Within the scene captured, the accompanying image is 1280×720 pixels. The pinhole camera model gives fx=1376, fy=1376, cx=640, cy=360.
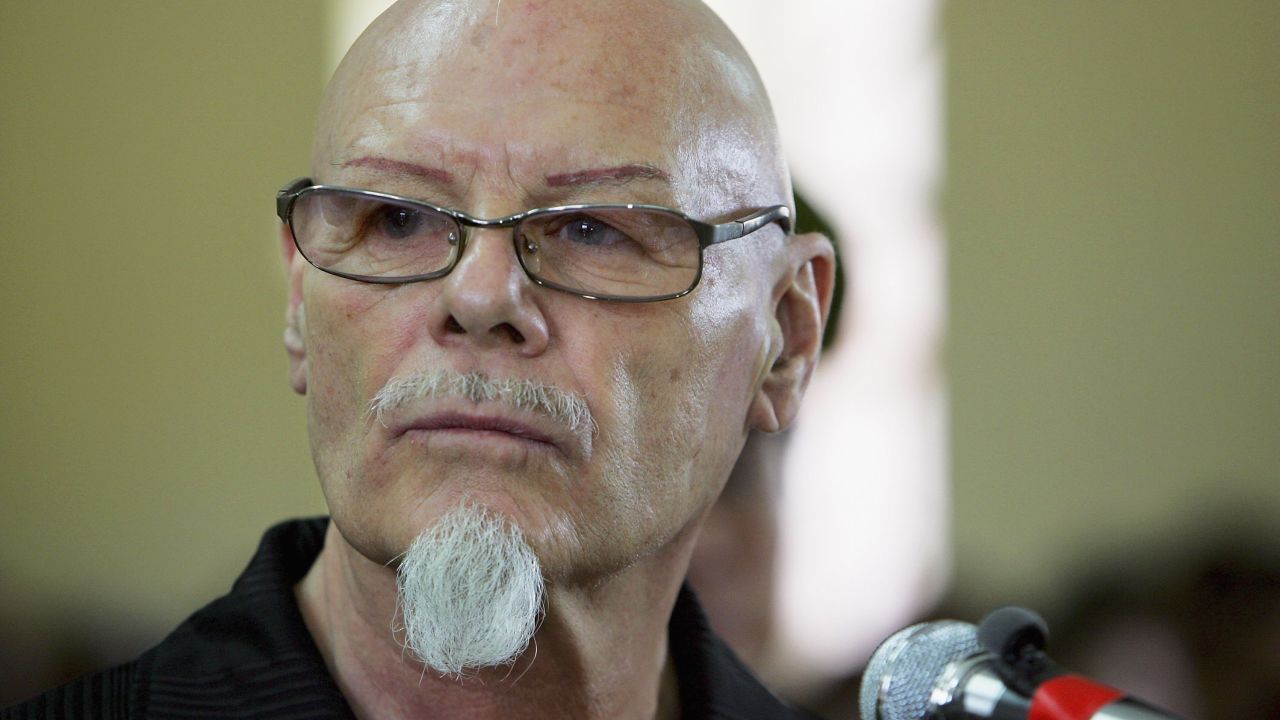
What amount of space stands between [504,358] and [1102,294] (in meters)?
3.95

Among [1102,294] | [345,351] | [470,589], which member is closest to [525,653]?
[470,589]

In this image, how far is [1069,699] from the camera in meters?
1.12

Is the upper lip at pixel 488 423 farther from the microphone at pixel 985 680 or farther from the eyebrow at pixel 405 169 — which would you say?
the microphone at pixel 985 680

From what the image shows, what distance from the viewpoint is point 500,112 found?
1.67 metres

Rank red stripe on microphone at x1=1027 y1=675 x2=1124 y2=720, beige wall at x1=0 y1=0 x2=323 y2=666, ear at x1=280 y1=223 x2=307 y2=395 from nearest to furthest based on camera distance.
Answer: red stripe on microphone at x1=1027 y1=675 x2=1124 y2=720, ear at x1=280 y1=223 x2=307 y2=395, beige wall at x1=0 y1=0 x2=323 y2=666

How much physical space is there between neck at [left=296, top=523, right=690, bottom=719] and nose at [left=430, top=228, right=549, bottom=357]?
0.31 m

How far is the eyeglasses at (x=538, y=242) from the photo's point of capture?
1637 millimetres

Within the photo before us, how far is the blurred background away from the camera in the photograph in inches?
Result: 161

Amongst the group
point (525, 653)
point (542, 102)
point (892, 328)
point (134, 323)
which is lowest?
point (892, 328)

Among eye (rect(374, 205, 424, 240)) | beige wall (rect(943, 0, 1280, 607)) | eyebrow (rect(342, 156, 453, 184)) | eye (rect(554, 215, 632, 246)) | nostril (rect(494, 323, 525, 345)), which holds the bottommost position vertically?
beige wall (rect(943, 0, 1280, 607))

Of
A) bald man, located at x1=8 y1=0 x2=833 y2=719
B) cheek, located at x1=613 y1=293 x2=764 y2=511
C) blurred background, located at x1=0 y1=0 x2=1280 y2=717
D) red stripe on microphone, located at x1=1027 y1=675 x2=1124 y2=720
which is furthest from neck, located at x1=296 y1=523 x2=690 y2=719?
blurred background, located at x1=0 y1=0 x2=1280 y2=717

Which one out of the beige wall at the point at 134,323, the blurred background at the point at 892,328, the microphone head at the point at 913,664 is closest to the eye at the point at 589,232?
the microphone head at the point at 913,664

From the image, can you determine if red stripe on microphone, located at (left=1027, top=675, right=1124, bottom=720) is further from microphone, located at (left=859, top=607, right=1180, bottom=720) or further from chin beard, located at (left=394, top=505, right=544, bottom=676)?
chin beard, located at (left=394, top=505, right=544, bottom=676)

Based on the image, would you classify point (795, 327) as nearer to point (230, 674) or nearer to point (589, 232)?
point (589, 232)
